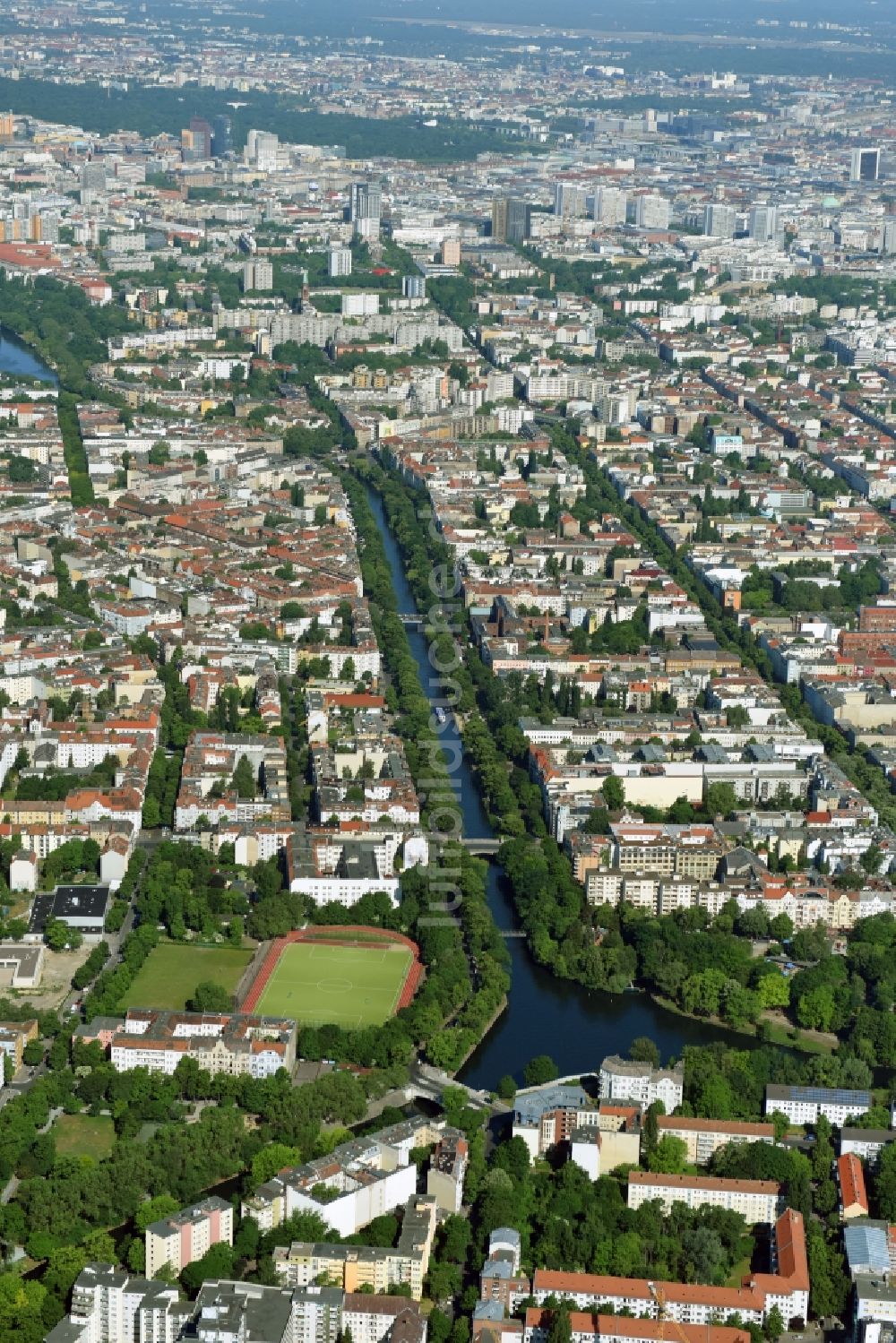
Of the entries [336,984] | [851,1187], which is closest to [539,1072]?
[336,984]

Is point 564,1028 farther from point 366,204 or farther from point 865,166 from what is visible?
point 865,166

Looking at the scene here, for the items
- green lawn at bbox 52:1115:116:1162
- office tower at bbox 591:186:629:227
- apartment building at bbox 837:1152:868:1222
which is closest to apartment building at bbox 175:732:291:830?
green lawn at bbox 52:1115:116:1162

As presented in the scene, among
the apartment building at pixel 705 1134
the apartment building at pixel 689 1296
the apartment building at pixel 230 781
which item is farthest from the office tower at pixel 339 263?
the apartment building at pixel 689 1296

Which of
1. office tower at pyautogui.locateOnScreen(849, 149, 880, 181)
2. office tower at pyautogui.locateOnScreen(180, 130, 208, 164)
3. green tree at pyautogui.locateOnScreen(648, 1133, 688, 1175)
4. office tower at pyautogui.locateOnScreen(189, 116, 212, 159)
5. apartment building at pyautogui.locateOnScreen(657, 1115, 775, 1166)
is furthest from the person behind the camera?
office tower at pyautogui.locateOnScreen(189, 116, 212, 159)

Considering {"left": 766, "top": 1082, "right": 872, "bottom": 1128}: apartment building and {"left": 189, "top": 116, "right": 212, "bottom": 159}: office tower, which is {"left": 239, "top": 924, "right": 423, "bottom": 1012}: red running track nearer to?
{"left": 766, "top": 1082, "right": 872, "bottom": 1128}: apartment building

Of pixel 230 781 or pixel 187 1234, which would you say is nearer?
pixel 187 1234

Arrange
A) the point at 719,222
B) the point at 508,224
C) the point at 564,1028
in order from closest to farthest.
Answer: the point at 564,1028 → the point at 508,224 → the point at 719,222
